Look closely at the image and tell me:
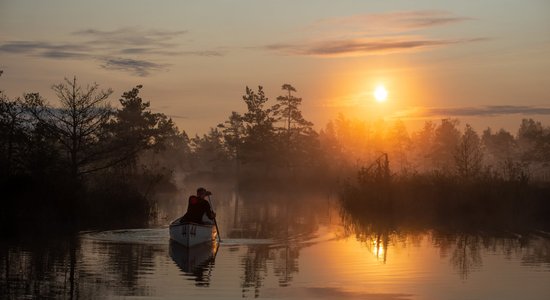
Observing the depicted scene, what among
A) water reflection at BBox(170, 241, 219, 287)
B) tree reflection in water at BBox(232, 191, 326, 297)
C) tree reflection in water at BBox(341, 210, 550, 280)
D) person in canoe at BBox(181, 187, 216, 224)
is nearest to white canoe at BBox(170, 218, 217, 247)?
water reflection at BBox(170, 241, 219, 287)

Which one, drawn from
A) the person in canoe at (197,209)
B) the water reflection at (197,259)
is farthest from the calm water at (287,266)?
the person in canoe at (197,209)

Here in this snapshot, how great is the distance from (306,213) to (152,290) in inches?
1203

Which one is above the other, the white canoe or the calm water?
the white canoe

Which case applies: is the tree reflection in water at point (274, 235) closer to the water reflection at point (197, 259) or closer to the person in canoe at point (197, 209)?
the water reflection at point (197, 259)

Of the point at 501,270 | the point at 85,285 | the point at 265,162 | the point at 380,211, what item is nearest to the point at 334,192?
the point at 265,162

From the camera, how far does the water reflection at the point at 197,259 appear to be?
22875mm

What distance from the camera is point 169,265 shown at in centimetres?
2489

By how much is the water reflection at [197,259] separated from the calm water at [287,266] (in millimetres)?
29

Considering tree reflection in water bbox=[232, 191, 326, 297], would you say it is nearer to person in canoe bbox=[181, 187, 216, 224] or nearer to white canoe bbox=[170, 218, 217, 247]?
white canoe bbox=[170, 218, 217, 247]

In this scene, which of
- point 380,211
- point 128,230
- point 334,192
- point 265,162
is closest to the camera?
point 128,230

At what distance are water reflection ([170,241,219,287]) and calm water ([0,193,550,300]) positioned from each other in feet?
0.10

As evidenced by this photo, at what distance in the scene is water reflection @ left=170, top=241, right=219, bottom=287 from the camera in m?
22.9

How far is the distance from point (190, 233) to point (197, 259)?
2958 millimetres

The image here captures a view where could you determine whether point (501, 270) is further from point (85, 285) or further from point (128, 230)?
point (128, 230)
